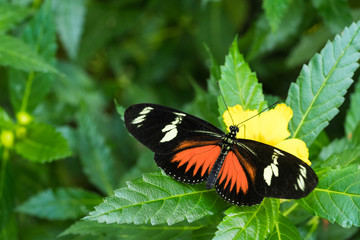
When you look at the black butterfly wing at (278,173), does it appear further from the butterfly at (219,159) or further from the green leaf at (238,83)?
the green leaf at (238,83)

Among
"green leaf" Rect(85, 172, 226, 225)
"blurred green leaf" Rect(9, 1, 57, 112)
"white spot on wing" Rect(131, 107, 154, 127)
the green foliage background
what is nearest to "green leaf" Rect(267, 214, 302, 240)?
the green foliage background

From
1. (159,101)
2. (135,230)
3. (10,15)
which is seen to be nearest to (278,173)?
(135,230)

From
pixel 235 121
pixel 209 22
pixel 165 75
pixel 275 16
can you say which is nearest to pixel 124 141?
pixel 165 75

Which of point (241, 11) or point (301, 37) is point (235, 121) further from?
point (241, 11)

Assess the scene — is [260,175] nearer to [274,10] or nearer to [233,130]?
[233,130]

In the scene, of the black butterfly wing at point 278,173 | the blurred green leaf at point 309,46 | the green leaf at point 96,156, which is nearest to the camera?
the black butterfly wing at point 278,173

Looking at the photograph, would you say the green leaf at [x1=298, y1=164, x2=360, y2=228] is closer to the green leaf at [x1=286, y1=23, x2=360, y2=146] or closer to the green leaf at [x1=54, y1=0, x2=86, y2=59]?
the green leaf at [x1=286, y1=23, x2=360, y2=146]

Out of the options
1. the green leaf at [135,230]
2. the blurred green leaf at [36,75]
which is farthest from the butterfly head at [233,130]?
the blurred green leaf at [36,75]
